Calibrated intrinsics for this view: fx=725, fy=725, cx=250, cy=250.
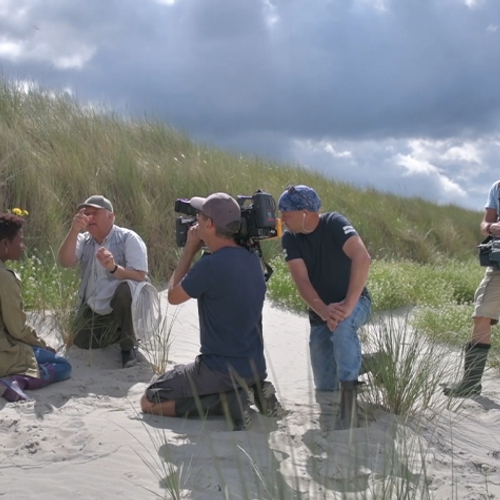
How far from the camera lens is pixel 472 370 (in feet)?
17.6

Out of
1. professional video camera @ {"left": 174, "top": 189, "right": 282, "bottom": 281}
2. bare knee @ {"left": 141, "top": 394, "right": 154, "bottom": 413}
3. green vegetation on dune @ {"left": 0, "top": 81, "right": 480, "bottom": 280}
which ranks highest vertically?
green vegetation on dune @ {"left": 0, "top": 81, "right": 480, "bottom": 280}

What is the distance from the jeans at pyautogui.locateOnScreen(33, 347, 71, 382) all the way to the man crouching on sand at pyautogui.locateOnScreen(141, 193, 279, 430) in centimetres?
91

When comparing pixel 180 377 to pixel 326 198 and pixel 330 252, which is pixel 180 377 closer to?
pixel 330 252

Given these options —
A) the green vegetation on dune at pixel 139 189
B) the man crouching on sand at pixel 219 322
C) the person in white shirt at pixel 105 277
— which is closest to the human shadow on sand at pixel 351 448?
the man crouching on sand at pixel 219 322

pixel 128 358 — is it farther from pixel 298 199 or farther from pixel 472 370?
pixel 472 370

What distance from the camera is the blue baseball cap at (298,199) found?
184 inches

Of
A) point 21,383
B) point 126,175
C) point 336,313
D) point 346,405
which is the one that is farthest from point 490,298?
point 126,175

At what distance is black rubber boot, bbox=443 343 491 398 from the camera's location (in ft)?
16.9

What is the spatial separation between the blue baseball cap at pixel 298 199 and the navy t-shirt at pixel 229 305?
519 mm

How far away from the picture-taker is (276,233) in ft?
14.3

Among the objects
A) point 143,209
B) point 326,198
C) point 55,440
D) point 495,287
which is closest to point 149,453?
point 55,440

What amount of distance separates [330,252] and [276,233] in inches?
23.5

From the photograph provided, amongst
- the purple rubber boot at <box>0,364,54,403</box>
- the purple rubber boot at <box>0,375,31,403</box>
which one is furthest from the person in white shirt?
the purple rubber boot at <box>0,375,31,403</box>

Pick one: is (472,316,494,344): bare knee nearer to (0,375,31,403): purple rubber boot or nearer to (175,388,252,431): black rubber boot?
(175,388,252,431): black rubber boot
